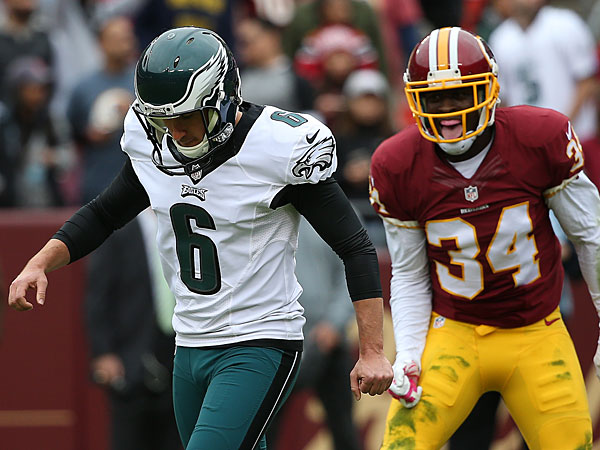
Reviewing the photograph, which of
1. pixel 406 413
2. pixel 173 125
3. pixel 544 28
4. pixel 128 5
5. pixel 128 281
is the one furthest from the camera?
pixel 128 5

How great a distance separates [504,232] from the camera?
4.50 meters

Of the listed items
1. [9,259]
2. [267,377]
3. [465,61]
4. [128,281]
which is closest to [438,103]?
[465,61]

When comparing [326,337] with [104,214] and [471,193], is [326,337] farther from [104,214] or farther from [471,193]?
[104,214]

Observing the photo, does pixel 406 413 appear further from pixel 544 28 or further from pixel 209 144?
pixel 544 28

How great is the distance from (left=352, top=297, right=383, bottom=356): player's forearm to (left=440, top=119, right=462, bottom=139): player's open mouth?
74 centimetres

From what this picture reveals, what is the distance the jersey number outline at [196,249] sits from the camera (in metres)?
4.21

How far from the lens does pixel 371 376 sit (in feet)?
13.1

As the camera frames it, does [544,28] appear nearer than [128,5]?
Yes

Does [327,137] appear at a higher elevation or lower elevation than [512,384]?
higher

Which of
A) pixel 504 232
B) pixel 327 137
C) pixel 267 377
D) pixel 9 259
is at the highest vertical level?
pixel 327 137

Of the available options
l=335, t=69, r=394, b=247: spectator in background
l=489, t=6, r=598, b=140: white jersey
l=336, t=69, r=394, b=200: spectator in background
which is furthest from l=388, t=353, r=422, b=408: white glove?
l=489, t=6, r=598, b=140: white jersey

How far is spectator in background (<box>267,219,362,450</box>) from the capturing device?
22.2 ft

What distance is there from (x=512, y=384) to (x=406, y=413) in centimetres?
45

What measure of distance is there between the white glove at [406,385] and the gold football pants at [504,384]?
0.03 meters
